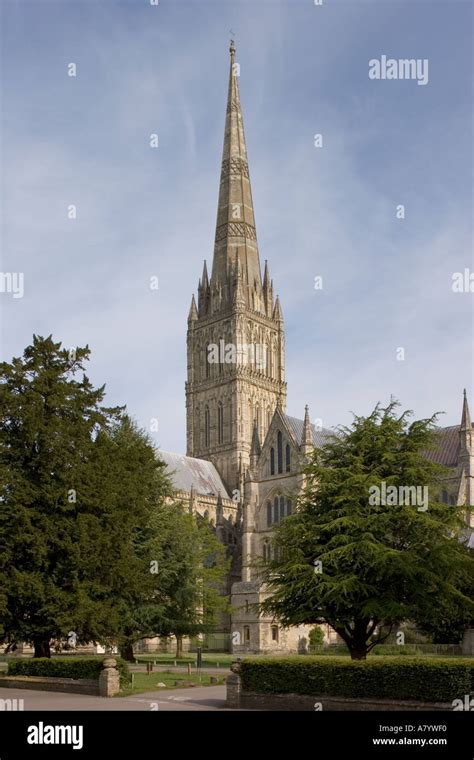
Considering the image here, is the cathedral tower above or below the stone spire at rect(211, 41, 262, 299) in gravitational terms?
below

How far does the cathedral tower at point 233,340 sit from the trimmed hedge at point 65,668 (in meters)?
61.3

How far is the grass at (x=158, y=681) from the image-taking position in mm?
26995

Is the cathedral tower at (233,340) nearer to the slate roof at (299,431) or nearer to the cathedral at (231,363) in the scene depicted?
the cathedral at (231,363)

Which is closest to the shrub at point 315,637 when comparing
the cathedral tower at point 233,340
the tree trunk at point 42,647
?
the tree trunk at point 42,647

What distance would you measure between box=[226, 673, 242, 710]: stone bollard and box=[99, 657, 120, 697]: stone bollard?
4414 millimetres

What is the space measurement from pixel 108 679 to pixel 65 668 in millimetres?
2791

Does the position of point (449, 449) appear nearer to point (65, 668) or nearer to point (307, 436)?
point (307, 436)

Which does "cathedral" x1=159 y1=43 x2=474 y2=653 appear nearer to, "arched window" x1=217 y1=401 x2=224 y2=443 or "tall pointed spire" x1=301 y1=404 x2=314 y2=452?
"arched window" x1=217 y1=401 x2=224 y2=443

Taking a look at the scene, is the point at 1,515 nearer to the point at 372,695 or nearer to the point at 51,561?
the point at 51,561

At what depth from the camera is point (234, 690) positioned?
76.4ft

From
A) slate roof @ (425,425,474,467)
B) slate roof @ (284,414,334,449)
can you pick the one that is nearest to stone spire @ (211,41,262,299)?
slate roof @ (284,414,334,449)

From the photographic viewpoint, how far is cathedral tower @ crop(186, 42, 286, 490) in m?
94.4
